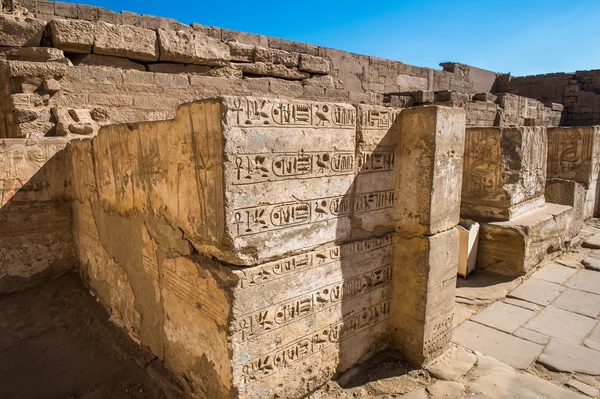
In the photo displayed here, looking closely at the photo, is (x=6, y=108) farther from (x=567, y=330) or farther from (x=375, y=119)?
(x=567, y=330)

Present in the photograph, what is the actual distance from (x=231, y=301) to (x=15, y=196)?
2642 mm

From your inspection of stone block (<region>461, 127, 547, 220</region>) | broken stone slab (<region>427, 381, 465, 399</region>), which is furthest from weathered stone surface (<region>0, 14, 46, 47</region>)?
broken stone slab (<region>427, 381, 465, 399</region>)

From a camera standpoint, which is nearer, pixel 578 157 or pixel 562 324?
pixel 562 324

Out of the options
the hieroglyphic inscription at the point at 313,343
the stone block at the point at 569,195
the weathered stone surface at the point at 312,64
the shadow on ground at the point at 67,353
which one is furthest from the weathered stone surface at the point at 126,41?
the stone block at the point at 569,195

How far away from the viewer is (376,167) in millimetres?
2541

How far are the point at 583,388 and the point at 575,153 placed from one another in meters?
5.66

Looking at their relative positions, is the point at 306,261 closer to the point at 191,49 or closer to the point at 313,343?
the point at 313,343

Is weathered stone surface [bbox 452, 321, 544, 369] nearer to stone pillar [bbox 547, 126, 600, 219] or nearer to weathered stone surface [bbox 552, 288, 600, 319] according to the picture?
weathered stone surface [bbox 552, 288, 600, 319]

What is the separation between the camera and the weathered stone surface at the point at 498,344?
292cm

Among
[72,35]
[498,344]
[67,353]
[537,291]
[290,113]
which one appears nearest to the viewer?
[290,113]

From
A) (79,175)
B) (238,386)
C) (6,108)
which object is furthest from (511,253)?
(6,108)

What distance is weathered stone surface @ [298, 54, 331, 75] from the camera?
22.2ft

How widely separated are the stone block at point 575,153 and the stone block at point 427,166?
5462mm

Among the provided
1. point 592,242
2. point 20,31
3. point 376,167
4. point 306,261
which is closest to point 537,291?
point 592,242
